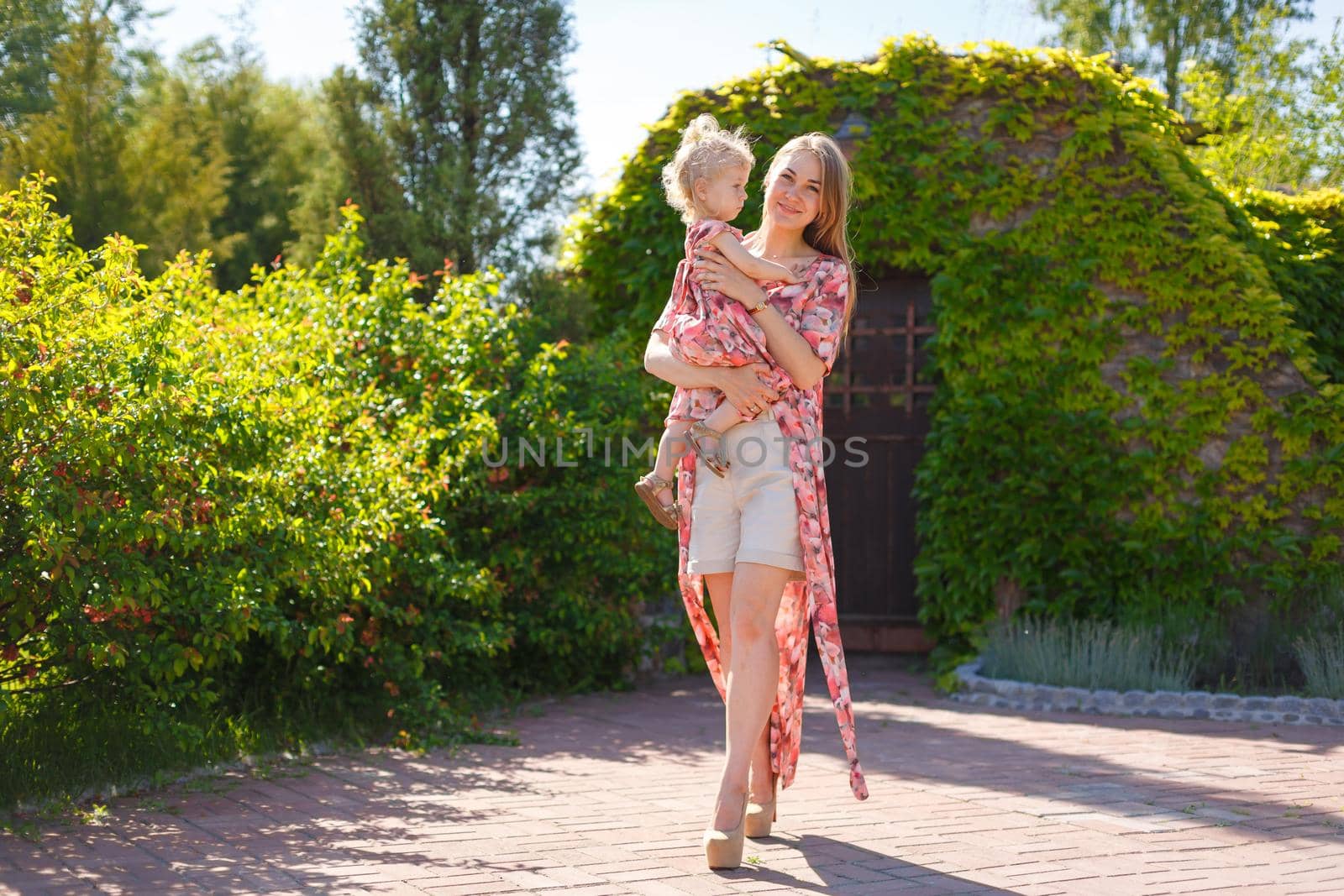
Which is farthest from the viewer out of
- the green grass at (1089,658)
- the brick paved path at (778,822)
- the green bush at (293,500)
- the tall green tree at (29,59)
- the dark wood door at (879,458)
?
the tall green tree at (29,59)

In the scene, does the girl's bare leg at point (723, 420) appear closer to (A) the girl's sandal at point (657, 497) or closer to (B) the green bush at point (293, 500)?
(A) the girl's sandal at point (657, 497)

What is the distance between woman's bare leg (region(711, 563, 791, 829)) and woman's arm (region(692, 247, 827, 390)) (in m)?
0.56

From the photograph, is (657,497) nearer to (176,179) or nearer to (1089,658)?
(1089,658)

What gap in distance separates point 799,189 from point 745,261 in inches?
12.3

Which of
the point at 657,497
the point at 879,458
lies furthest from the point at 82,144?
the point at 657,497

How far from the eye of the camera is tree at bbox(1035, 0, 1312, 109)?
25312 mm

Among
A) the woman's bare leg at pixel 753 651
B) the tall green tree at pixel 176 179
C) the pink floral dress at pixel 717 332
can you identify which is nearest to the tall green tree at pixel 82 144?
the tall green tree at pixel 176 179

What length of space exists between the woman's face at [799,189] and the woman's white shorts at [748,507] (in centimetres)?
57

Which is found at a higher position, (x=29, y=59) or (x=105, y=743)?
(x=29, y=59)

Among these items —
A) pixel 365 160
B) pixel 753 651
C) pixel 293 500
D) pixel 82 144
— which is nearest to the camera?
pixel 753 651

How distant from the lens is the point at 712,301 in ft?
11.9

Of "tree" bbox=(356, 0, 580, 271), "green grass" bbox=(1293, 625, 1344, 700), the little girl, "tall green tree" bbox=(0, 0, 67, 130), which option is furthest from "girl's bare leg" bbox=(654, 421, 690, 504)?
"tall green tree" bbox=(0, 0, 67, 130)

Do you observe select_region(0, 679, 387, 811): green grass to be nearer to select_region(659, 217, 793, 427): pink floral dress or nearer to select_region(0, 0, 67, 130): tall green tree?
select_region(659, 217, 793, 427): pink floral dress

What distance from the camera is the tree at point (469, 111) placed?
9.52 metres
